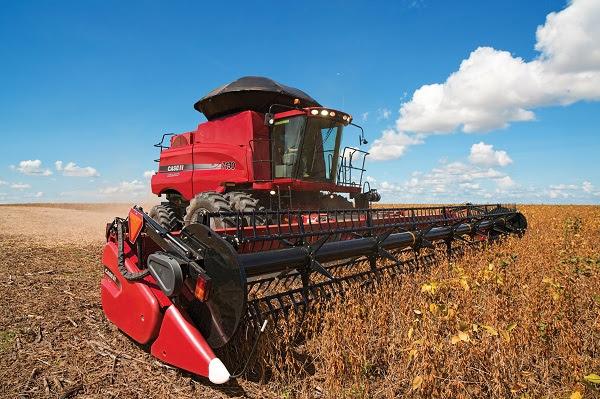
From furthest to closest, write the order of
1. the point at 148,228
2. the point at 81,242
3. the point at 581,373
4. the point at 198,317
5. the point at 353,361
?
1. the point at 81,242
2. the point at 148,228
3. the point at 198,317
4. the point at 353,361
5. the point at 581,373

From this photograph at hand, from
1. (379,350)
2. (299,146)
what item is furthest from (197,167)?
(379,350)

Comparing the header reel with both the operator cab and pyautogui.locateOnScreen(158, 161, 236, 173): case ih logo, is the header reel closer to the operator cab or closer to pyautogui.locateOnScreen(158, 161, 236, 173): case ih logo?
the operator cab

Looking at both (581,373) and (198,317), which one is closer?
(581,373)

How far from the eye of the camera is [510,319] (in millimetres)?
2670

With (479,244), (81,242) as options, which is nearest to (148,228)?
(479,244)

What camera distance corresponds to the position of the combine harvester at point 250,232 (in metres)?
2.24

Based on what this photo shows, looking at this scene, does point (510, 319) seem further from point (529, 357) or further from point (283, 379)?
point (283, 379)

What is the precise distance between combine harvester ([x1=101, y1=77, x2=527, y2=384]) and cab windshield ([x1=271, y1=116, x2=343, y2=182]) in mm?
16

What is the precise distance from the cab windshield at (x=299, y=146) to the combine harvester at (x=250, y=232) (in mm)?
16

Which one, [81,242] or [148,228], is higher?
[148,228]

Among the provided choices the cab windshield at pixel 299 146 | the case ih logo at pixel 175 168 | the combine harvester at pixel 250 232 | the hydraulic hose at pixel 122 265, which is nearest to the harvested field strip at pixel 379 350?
the combine harvester at pixel 250 232

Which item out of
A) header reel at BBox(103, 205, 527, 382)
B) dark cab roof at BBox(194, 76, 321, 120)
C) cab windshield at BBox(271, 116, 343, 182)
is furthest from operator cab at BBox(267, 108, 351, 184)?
header reel at BBox(103, 205, 527, 382)

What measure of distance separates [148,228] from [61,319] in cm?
137

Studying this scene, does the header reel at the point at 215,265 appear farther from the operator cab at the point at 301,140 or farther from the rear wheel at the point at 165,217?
the rear wheel at the point at 165,217
